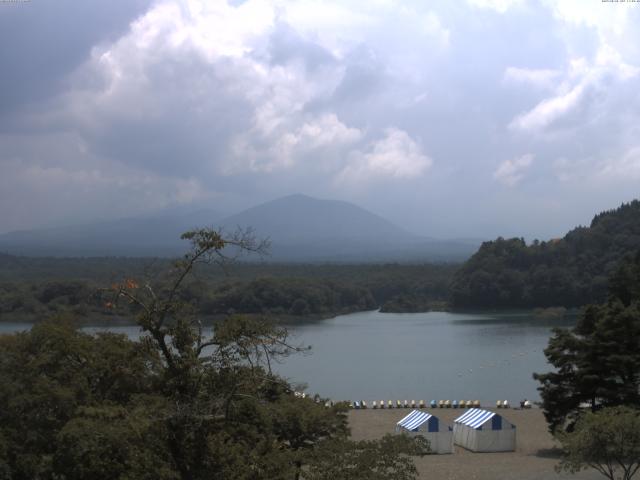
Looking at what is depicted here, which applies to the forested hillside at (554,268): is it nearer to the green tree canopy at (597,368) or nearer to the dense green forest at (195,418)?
the green tree canopy at (597,368)

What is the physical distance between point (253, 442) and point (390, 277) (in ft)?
208

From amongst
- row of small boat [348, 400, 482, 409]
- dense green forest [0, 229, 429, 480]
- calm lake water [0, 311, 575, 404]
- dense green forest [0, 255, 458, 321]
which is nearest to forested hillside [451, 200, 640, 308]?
dense green forest [0, 255, 458, 321]

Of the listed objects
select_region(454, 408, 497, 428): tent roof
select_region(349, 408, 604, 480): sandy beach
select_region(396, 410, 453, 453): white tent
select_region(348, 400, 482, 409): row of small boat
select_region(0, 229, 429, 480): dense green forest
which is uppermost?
select_region(0, 229, 429, 480): dense green forest

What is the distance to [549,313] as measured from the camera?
5284 centimetres

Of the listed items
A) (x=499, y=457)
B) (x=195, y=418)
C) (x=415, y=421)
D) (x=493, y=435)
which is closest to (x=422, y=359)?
(x=415, y=421)

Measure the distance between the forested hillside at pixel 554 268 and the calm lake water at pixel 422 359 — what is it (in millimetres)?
5920

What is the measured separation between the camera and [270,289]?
52688 mm

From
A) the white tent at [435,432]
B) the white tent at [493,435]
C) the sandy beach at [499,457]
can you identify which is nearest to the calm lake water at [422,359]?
the sandy beach at [499,457]

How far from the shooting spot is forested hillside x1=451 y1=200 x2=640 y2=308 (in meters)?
56.0

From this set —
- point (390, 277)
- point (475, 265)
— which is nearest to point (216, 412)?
point (475, 265)

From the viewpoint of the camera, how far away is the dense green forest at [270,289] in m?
47.8

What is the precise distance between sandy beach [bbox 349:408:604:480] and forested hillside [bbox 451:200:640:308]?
3647cm

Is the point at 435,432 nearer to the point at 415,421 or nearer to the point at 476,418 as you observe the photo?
the point at 415,421

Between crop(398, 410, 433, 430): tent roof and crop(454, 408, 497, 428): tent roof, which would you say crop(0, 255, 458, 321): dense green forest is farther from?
crop(454, 408, 497, 428): tent roof
